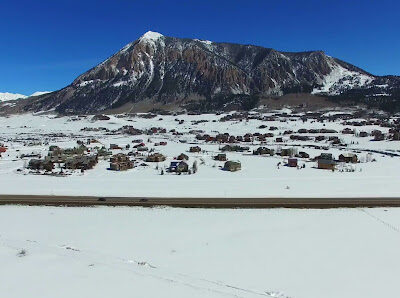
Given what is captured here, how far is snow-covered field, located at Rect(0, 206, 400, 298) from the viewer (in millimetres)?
18297

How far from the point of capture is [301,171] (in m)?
52.9

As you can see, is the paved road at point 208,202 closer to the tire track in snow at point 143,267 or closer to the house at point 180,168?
the tire track in snow at point 143,267

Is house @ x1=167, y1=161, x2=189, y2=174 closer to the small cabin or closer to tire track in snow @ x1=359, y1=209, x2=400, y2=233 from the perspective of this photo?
the small cabin

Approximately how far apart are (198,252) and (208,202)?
12082mm

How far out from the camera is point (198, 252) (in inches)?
913

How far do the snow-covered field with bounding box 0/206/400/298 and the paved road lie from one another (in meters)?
1.50

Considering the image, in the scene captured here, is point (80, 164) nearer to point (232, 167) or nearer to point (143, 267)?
point (232, 167)

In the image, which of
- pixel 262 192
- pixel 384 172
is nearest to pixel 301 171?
pixel 384 172

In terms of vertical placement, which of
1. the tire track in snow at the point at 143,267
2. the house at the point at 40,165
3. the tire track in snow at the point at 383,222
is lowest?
the tire track in snow at the point at 143,267

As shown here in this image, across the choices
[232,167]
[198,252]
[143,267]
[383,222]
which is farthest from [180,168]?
[143,267]

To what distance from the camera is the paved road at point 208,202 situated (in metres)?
33.9

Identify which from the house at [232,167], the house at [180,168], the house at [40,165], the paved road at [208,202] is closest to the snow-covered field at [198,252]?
the paved road at [208,202]

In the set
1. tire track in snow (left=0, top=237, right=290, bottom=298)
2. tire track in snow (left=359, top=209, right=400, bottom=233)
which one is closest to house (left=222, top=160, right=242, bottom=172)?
tire track in snow (left=359, top=209, right=400, bottom=233)

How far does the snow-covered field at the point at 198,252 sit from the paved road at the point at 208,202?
1.50 metres
